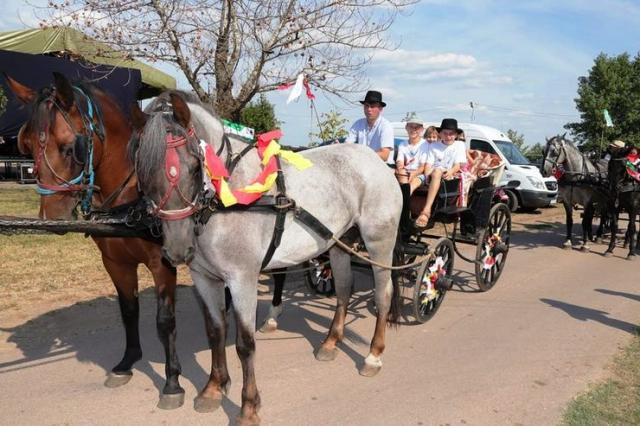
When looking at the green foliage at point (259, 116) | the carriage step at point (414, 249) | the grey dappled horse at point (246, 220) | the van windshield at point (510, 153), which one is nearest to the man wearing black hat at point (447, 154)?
the carriage step at point (414, 249)

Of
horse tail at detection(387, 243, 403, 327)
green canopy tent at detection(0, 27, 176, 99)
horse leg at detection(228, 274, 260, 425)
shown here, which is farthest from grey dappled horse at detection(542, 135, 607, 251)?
horse leg at detection(228, 274, 260, 425)

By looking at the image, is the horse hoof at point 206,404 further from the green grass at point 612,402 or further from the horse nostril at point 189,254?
the green grass at point 612,402

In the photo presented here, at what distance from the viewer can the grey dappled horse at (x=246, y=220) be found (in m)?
2.90

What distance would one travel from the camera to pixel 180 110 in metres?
2.89

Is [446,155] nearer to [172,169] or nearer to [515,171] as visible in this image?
[172,169]

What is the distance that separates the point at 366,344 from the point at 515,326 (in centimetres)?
Answer: 172

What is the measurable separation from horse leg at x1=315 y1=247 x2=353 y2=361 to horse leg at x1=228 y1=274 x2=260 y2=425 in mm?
1333

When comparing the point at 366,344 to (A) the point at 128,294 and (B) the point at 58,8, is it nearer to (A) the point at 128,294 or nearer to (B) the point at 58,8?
(A) the point at 128,294

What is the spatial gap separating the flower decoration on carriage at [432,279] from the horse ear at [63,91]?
3.71 meters

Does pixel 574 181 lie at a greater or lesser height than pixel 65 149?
lesser

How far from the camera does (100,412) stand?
3516 mm

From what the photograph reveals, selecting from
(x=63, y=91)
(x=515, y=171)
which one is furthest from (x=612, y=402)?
(x=515, y=171)

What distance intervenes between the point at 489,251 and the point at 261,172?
4358mm

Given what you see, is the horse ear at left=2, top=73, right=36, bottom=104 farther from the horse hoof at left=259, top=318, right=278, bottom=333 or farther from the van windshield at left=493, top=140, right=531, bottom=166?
the van windshield at left=493, top=140, right=531, bottom=166
